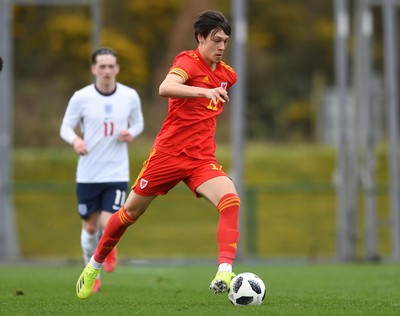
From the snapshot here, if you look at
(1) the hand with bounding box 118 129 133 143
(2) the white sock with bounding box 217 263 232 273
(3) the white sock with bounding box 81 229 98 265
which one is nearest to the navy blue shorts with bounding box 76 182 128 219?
(3) the white sock with bounding box 81 229 98 265

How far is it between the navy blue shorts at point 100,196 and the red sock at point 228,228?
2941 millimetres

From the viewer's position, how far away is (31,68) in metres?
31.5

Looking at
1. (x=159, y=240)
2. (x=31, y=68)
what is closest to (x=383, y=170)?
(x=159, y=240)

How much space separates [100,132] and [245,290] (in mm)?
3644

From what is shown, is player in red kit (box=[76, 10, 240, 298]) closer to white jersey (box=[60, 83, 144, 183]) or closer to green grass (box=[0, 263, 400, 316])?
green grass (box=[0, 263, 400, 316])

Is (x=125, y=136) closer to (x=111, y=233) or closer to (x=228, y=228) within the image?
(x=111, y=233)

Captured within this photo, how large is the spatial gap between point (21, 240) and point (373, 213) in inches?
295

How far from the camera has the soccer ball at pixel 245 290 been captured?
777cm

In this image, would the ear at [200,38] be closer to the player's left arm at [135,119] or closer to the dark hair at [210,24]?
the dark hair at [210,24]

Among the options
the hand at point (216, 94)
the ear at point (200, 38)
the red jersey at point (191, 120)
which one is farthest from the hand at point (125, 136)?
the hand at point (216, 94)

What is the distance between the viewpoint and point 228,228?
803 centimetres

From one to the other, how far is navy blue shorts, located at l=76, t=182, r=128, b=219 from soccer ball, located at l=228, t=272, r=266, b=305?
3.24 m

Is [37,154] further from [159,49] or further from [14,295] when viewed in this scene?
[14,295]

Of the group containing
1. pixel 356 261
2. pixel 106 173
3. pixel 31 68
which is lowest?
pixel 356 261
